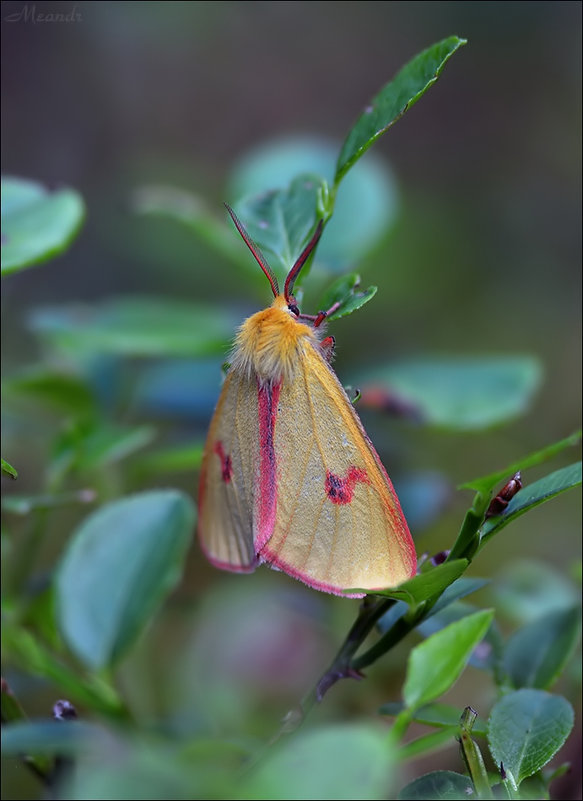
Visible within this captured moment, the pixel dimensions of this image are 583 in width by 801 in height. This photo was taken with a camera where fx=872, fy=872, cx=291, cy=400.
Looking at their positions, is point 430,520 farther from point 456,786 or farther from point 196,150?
point 196,150

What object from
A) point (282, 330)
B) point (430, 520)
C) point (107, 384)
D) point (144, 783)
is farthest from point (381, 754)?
point (107, 384)

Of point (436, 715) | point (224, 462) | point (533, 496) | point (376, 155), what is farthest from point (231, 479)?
point (376, 155)

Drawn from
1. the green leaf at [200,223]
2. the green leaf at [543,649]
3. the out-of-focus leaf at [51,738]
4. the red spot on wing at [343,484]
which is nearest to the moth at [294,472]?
the red spot on wing at [343,484]

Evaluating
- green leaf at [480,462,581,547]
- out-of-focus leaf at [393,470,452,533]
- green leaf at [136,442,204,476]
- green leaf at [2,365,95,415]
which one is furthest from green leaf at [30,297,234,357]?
green leaf at [480,462,581,547]

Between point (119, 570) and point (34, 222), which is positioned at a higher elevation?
point (34, 222)

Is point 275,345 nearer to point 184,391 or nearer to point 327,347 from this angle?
point 327,347

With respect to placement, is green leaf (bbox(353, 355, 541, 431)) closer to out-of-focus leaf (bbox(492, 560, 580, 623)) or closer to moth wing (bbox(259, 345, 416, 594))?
out-of-focus leaf (bbox(492, 560, 580, 623))

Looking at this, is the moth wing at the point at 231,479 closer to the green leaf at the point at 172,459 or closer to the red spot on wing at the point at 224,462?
the red spot on wing at the point at 224,462

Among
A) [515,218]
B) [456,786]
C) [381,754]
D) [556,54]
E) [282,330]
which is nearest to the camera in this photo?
[381,754]
